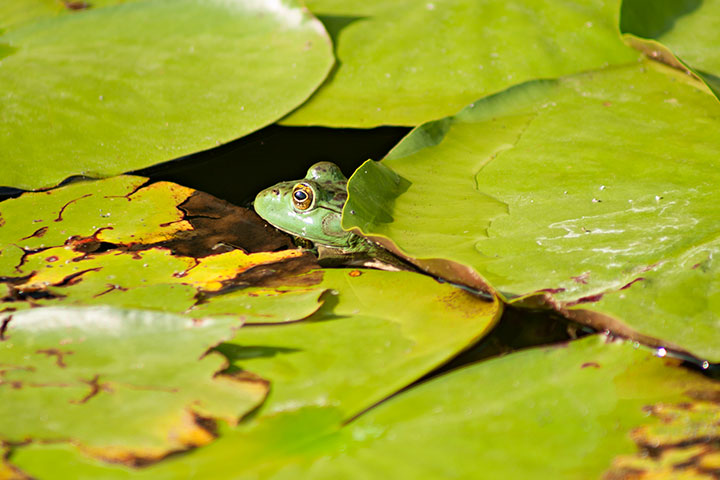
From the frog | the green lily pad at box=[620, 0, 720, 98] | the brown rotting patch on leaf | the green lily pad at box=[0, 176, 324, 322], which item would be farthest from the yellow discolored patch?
the green lily pad at box=[620, 0, 720, 98]

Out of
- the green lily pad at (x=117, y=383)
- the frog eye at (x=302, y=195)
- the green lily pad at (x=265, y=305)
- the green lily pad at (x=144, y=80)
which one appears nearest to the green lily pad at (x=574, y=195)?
the green lily pad at (x=265, y=305)

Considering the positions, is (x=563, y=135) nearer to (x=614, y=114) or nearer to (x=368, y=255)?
(x=614, y=114)

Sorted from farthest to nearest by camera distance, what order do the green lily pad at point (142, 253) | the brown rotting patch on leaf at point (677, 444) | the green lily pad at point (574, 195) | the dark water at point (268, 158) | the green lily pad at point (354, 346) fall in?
the dark water at point (268, 158) < the green lily pad at point (142, 253) < the green lily pad at point (574, 195) < the green lily pad at point (354, 346) < the brown rotting patch on leaf at point (677, 444)

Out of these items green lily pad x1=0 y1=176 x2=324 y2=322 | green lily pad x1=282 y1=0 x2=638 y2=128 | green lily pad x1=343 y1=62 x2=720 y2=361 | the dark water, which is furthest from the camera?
green lily pad x1=282 y1=0 x2=638 y2=128

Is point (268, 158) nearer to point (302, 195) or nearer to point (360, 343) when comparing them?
point (302, 195)

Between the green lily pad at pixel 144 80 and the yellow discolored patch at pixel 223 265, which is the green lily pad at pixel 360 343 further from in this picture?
the green lily pad at pixel 144 80

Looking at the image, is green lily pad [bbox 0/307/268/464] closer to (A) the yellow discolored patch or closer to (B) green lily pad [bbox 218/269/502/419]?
(B) green lily pad [bbox 218/269/502/419]
